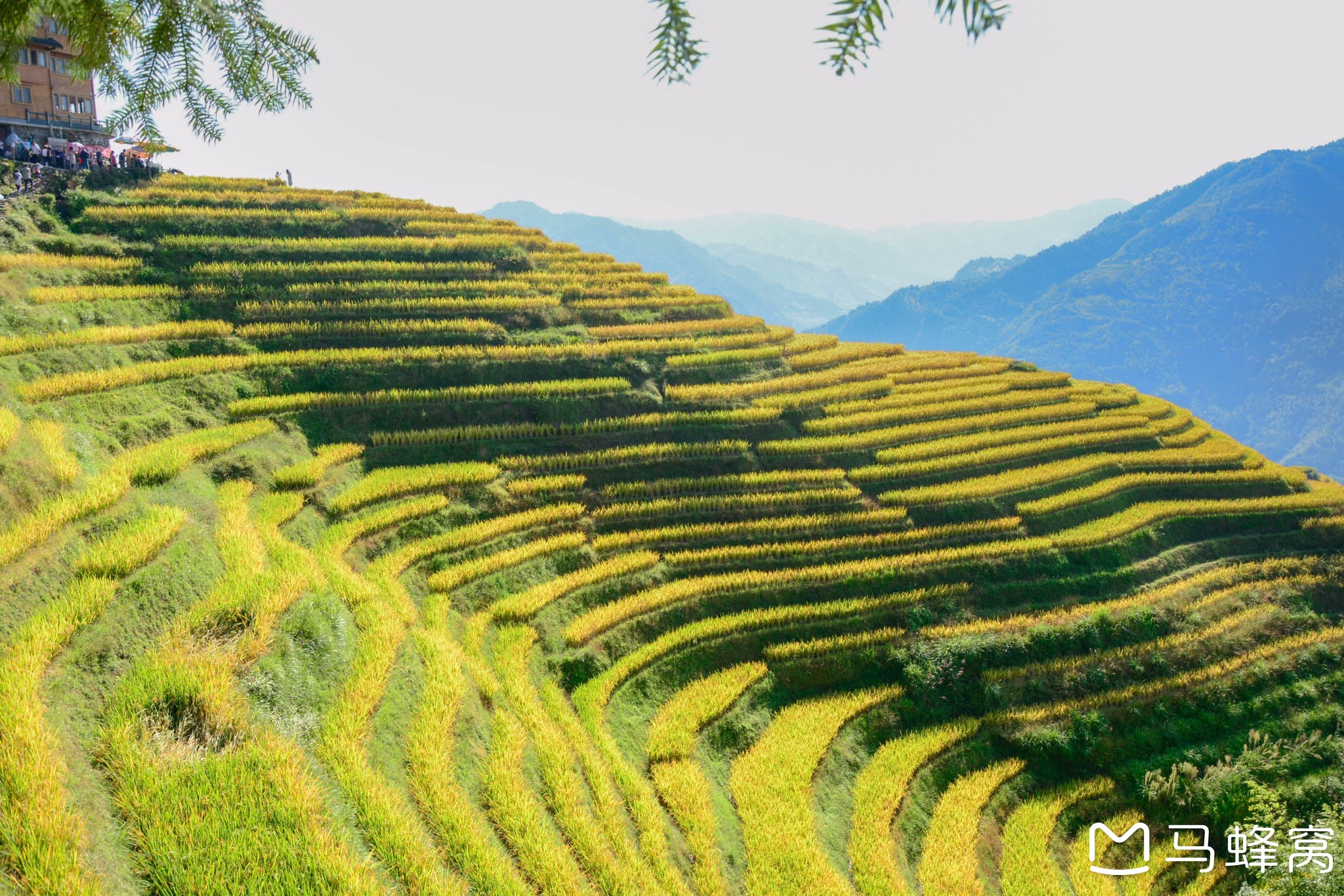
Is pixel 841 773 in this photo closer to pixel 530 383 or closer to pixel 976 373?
pixel 530 383

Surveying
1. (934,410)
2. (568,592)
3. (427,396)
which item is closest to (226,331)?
(427,396)

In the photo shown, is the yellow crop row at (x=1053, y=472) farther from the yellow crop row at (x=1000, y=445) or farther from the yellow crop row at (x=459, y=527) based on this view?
the yellow crop row at (x=459, y=527)

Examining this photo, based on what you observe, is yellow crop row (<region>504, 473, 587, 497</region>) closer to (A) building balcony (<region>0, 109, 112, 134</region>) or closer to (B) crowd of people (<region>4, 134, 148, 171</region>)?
(B) crowd of people (<region>4, 134, 148, 171</region>)

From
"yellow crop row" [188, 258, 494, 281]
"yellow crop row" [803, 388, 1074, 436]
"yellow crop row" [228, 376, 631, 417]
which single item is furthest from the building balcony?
"yellow crop row" [803, 388, 1074, 436]

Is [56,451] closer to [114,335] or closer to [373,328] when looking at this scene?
[114,335]

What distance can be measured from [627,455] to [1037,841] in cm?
1120

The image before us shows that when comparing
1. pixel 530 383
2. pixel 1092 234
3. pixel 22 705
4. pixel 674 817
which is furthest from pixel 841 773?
pixel 1092 234

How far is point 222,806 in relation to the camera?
5594 mm

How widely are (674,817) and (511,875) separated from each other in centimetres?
338

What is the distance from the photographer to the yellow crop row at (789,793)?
9.02 metres

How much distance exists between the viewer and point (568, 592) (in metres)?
13.2

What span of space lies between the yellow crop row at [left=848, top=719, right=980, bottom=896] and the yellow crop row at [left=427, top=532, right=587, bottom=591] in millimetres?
6992

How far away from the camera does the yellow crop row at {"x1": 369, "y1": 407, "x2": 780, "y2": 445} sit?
16.1 m

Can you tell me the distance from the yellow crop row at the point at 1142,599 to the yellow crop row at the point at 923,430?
6.14 metres
